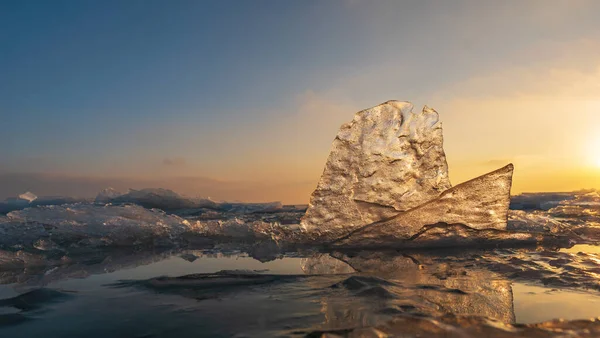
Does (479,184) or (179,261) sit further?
(479,184)

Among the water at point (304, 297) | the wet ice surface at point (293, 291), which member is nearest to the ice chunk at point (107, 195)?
the wet ice surface at point (293, 291)

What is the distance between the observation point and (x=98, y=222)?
5.15 m

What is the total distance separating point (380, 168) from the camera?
4414 mm

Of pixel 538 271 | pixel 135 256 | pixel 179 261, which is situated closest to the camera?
pixel 538 271

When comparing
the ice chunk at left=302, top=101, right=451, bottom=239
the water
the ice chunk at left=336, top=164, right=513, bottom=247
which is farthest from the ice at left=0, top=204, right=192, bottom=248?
the ice chunk at left=336, top=164, right=513, bottom=247

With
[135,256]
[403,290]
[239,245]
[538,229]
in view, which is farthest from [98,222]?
[538,229]

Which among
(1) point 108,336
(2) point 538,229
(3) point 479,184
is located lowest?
(1) point 108,336

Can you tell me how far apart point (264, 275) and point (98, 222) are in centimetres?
337

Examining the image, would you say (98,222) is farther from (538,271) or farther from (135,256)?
(538,271)

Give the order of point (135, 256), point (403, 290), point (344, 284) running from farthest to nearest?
point (135, 256) < point (344, 284) < point (403, 290)

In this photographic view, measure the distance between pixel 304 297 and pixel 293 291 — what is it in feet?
0.57

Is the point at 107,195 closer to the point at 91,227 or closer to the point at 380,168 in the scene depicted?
the point at 91,227

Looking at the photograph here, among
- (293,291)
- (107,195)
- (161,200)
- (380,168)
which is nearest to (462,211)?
(380,168)

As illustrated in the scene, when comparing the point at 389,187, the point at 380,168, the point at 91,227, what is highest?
the point at 380,168
